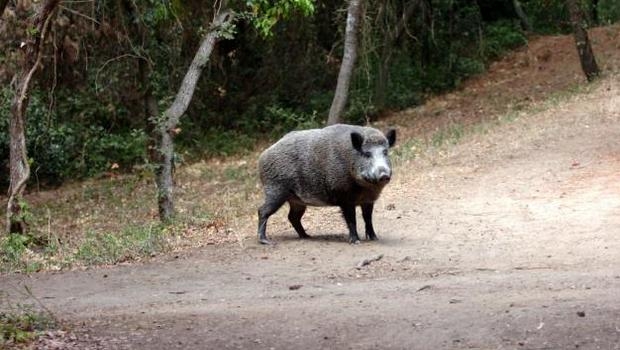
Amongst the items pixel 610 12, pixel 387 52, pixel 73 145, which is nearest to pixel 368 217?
pixel 73 145

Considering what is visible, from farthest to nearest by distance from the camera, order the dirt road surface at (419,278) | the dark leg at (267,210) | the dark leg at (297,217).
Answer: the dark leg at (297,217) → the dark leg at (267,210) → the dirt road surface at (419,278)

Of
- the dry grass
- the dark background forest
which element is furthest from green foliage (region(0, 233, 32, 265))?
the dark background forest

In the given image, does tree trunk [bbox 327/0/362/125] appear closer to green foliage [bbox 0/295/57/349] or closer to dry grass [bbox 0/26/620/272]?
dry grass [bbox 0/26/620/272]

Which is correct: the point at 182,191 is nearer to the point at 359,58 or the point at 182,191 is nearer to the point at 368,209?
the point at 359,58

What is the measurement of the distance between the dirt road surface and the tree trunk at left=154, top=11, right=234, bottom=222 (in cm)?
204

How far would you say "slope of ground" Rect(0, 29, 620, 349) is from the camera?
732cm

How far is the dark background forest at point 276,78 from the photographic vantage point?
23.0m

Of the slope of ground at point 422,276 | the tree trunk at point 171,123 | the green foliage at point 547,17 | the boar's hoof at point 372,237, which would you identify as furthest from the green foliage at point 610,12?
the boar's hoof at point 372,237

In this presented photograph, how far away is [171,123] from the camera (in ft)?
51.8

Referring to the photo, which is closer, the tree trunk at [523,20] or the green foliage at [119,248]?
the green foliage at [119,248]

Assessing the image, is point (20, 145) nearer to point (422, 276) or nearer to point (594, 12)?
point (422, 276)

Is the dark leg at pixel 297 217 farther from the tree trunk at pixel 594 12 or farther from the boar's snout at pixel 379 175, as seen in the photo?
the tree trunk at pixel 594 12

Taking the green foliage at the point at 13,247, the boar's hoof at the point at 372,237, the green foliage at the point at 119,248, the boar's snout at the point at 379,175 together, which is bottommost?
the boar's hoof at the point at 372,237

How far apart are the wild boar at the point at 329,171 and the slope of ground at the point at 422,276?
1.56ft
